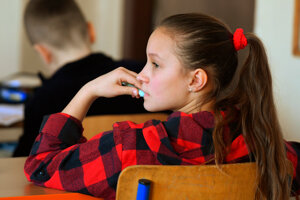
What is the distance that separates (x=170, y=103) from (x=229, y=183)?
0.85 ft

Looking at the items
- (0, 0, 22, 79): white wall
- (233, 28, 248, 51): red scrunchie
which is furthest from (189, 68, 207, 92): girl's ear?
(0, 0, 22, 79): white wall

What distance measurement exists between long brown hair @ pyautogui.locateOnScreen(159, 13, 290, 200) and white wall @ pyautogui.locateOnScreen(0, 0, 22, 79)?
2.18 metres

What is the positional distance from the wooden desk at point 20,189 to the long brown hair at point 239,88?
0.35 m

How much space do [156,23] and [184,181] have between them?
7.33ft

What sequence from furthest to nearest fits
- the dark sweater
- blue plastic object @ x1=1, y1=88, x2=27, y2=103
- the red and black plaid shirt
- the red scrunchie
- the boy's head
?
blue plastic object @ x1=1, y1=88, x2=27, y2=103
the boy's head
the dark sweater
the red scrunchie
the red and black plaid shirt

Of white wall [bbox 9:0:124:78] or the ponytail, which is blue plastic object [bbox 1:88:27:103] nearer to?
white wall [bbox 9:0:124:78]

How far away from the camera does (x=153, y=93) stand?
3.31 ft

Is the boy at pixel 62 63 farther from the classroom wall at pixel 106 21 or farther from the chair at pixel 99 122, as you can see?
the classroom wall at pixel 106 21

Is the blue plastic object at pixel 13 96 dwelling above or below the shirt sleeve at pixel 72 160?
below

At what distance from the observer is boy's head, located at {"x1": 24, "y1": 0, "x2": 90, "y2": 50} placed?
1.83m

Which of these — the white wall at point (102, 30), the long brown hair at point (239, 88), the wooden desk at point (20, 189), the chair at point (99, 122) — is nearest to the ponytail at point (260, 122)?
the long brown hair at point (239, 88)

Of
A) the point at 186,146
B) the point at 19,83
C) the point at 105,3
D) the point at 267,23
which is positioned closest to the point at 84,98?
the point at 186,146

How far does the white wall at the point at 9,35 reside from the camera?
9.54 ft

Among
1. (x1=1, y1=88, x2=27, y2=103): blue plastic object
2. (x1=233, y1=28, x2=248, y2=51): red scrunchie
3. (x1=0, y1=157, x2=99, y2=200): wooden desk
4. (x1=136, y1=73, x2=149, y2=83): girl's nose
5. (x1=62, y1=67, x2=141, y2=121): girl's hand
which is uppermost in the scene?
(x1=233, y1=28, x2=248, y2=51): red scrunchie
